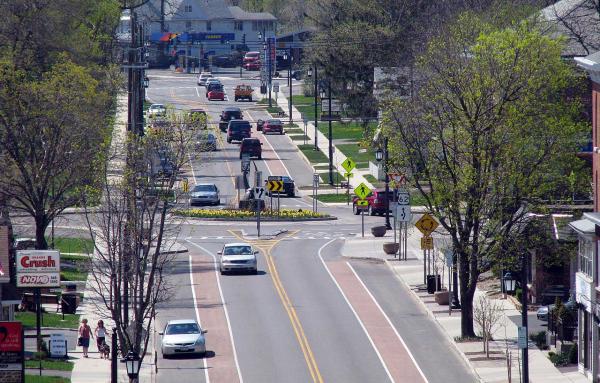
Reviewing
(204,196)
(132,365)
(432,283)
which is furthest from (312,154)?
(132,365)

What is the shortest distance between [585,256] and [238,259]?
62.1ft

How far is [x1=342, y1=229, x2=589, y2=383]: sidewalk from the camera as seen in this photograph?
41.4 metres

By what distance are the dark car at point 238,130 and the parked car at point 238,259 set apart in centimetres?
4896

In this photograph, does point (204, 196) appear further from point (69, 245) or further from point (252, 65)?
point (252, 65)

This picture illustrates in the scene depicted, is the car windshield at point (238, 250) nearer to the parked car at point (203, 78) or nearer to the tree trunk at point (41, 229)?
the tree trunk at point (41, 229)

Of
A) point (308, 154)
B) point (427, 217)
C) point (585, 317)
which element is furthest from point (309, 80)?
point (585, 317)

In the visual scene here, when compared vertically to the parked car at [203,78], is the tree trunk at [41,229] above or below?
below

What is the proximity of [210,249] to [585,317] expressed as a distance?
87.1 ft

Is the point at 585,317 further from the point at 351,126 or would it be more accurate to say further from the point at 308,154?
the point at 351,126

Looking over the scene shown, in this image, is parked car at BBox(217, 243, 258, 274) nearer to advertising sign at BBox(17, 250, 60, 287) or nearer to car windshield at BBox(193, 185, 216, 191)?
advertising sign at BBox(17, 250, 60, 287)

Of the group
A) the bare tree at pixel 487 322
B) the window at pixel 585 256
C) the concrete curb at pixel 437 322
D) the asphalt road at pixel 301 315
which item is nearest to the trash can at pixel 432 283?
the concrete curb at pixel 437 322

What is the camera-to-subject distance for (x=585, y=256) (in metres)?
44.1

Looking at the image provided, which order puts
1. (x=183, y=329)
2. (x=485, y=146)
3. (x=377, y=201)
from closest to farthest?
(x=183, y=329) < (x=485, y=146) < (x=377, y=201)

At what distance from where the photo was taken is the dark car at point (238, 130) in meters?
108
